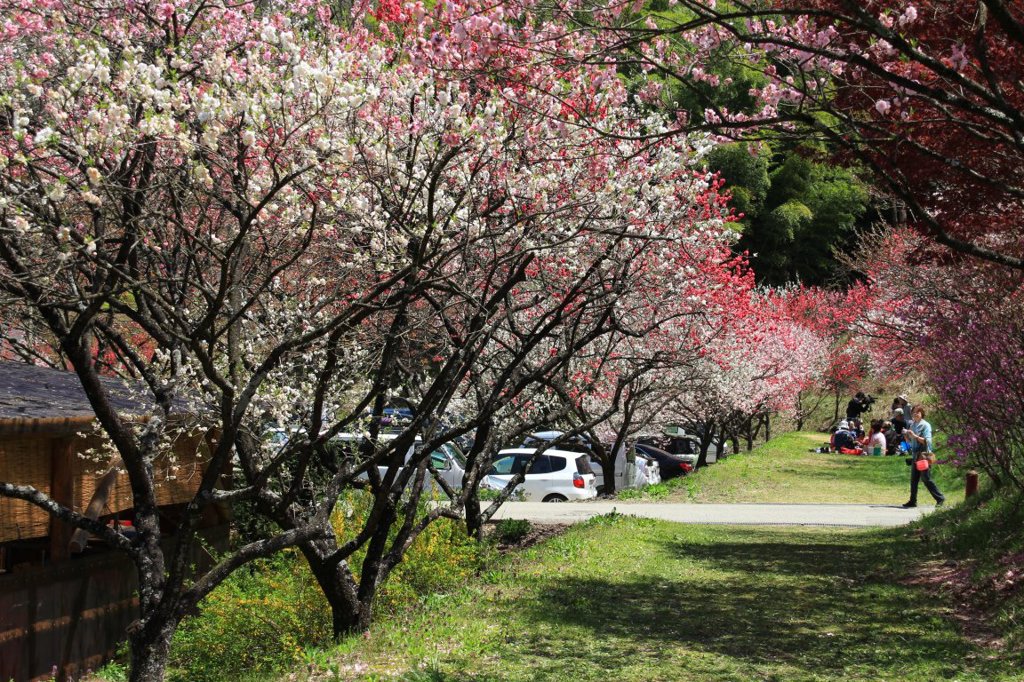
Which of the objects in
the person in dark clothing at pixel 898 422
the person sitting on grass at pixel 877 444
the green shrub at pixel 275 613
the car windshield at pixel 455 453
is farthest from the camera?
the person sitting on grass at pixel 877 444

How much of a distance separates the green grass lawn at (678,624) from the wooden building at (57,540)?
2884 millimetres

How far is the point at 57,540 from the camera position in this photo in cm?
935

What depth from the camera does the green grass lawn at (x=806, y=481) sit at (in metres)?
20.6

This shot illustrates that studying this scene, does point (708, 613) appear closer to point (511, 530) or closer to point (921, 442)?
point (511, 530)

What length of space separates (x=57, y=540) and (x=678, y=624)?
5.74m

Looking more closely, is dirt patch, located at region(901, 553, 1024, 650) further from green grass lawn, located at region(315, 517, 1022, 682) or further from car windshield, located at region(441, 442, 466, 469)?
car windshield, located at region(441, 442, 466, 469)

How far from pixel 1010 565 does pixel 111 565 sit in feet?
28.8

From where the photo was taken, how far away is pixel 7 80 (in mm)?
7734

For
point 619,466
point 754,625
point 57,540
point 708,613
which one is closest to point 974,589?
point 754,625

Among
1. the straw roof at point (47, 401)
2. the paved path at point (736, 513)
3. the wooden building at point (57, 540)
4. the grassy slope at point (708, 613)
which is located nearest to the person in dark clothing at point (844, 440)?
the paved path at point (736, 513)

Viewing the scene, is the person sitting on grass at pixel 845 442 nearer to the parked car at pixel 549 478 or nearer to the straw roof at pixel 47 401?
the parked car at pixel 549 478

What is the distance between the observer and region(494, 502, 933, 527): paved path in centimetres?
1670

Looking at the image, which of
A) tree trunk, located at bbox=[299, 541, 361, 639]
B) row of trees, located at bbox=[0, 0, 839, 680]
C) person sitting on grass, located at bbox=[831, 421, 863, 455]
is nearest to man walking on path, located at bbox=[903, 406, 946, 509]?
row of trees, located at bbox=[0, 0, 839, 680]

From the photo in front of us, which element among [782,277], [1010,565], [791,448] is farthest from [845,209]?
[1010,565]
